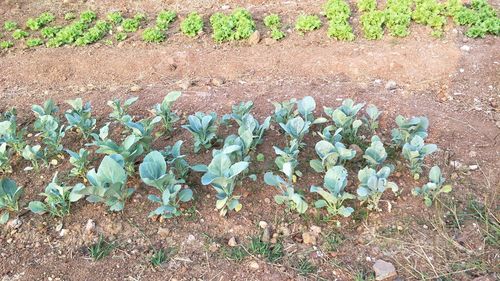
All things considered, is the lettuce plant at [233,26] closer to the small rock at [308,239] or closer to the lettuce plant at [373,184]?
the lettuce plant at [373,184]

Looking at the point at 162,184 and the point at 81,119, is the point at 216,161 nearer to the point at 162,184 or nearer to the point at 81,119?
the point at 162,184

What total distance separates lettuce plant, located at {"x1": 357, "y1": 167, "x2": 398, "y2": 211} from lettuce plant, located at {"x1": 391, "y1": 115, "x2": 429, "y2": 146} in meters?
0.62

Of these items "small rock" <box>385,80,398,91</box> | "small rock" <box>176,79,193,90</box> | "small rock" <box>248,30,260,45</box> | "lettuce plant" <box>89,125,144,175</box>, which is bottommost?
"small rock" <box>385,80,398,91</box>

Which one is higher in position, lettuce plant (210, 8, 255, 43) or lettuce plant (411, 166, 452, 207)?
lettuce plant (210, 8, 255, 43)

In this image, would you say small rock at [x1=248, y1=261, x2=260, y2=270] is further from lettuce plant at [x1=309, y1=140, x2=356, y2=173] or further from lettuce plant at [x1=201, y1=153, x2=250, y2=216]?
lettuce plant at [x1=309, y1=140, x2=356, y2=173]

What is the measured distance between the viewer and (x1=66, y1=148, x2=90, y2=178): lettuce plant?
152 inches

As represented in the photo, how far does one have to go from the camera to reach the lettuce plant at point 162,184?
348 cm


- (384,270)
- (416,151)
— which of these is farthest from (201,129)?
(384,270)

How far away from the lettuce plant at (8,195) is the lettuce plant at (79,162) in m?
0.43

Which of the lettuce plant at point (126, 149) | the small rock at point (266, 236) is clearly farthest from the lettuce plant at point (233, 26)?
the small rock at point (266, 236)

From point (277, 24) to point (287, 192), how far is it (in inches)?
125

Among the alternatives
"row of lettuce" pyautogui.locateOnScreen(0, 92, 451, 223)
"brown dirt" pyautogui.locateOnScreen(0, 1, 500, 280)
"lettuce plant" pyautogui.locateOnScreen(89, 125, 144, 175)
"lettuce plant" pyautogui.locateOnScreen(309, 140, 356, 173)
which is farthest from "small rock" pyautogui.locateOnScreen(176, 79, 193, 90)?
"lettuce plant" pyautogui.locateOnScreen(309, 140, 356, 173)

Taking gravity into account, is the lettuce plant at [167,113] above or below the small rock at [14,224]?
above

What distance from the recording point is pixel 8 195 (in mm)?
3678
